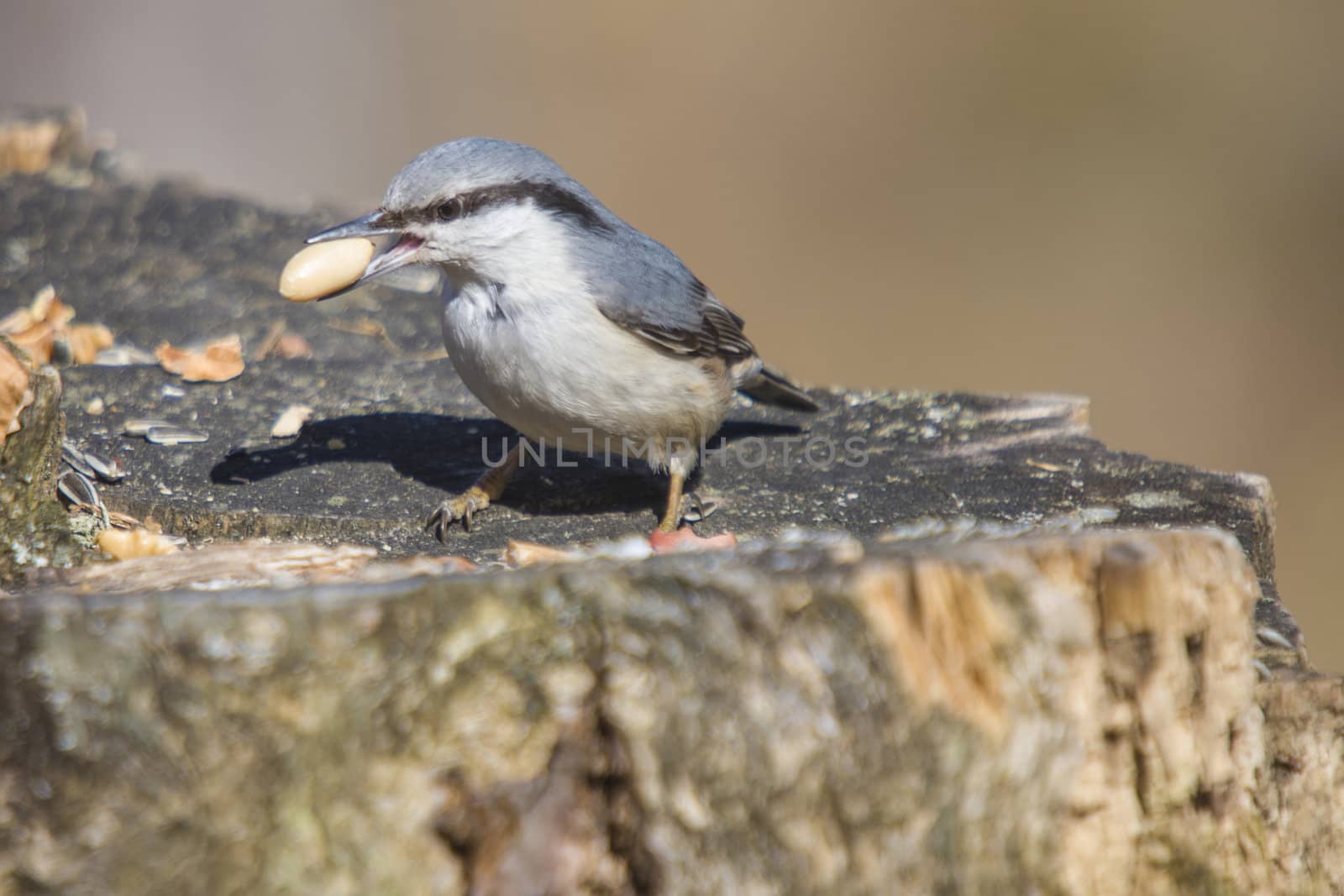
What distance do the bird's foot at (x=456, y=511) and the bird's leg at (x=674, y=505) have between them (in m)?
0.46

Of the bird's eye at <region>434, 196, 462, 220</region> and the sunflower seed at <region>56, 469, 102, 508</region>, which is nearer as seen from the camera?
the sunflower seed at <region>56, 469, 102, 508</region>

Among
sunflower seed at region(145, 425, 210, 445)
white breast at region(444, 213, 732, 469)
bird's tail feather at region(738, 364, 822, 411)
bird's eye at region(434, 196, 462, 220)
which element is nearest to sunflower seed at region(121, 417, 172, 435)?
sunflower seed at region(145, 425, 210, 445)

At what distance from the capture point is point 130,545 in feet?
8.57

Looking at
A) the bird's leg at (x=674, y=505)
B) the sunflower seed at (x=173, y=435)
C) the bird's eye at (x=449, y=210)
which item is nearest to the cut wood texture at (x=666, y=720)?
the bird's leg at (x=674, y=505)

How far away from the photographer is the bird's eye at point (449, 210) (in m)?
3.10

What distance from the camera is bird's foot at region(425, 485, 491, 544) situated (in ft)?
9.64

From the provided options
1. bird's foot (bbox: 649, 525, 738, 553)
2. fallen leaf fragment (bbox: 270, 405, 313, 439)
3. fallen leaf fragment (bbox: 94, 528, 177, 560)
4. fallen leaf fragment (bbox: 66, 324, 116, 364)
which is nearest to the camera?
bird's foot (bbox: 649, 525, 738, 553)

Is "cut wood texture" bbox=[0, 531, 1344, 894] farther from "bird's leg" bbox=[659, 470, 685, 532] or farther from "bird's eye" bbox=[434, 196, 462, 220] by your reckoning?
"bird's eye" bbox=[434, 196, 462, 220]

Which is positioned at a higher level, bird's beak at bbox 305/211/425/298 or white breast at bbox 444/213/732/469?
bird's beak at bbox 305/211/425/298

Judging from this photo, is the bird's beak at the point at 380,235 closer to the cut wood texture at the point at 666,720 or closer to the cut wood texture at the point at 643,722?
the cut wood texture at the point at 666,720

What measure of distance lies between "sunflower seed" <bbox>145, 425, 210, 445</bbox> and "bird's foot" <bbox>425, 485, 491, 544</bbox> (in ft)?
2.36

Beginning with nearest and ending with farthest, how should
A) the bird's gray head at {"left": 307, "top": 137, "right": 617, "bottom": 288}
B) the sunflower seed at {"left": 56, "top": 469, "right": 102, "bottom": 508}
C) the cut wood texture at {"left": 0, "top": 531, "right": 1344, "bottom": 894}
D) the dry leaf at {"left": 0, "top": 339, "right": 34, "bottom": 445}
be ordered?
the cut wood texture at {"left": 0, "top": 531, "right": 1344, "bottom": 894} → the dry leaf at {"left": 0, "top": 339, "right": 34, "bottom": 445} → the sunflower seed at {"left": 56, "top": 469, "right": 102, "bottom": 508} → the bird's gray head at {"left": 307, "top": 137, "right": 617, "bottom": 288}

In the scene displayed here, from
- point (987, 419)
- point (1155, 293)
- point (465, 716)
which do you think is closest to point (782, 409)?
point (987, 419)

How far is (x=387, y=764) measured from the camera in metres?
1.79
